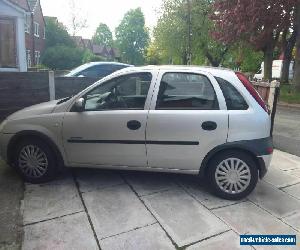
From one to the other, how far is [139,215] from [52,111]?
77.5 inches

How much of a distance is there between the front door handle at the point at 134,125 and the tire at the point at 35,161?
126 cm

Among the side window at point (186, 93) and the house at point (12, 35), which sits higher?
the house at point (12, 35)

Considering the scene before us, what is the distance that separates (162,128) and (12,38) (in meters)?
12.8

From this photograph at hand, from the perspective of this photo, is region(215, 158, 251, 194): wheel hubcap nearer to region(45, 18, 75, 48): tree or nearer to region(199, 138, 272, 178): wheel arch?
region(199, 138, 272, 178): wheel arch

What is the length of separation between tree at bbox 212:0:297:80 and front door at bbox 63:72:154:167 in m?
12.5

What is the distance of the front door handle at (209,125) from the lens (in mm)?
3955

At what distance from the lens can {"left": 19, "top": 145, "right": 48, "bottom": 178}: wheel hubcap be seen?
4.47m

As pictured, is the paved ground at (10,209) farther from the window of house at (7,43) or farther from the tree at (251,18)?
the tree at (251,18)

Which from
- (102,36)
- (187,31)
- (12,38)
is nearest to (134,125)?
(12,38)

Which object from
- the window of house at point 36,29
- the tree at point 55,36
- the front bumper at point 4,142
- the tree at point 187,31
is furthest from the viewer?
the tree at point 55,36

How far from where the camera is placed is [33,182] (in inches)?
178

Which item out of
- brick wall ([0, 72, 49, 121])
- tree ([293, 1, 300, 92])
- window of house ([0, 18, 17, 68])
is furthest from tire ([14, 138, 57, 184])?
tree ([293, 1, 300, 92])

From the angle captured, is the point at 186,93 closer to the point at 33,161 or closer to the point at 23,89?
the point at 33,161

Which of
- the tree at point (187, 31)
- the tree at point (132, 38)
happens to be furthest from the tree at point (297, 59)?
the tree at point (132, 38)
